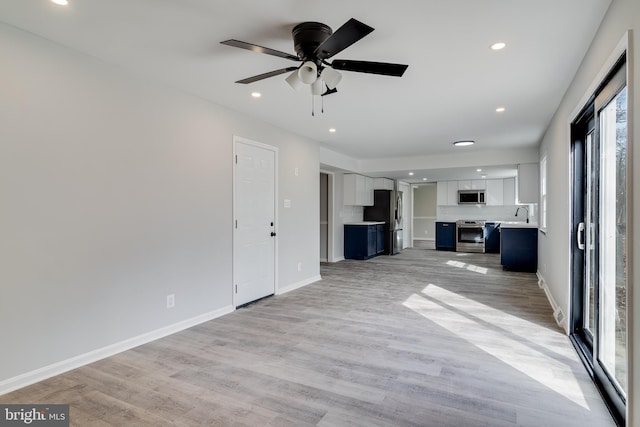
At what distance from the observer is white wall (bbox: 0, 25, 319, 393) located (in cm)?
242

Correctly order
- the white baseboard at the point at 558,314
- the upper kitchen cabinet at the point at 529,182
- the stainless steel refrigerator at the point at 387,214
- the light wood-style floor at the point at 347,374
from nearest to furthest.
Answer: the light wood-style floor at the point at 347,374 < the white baseboard at the point at 558,314 < the upper kitchen cabinet at the point at 529,182 < the stainless steel refrigerator at the point at 387,214

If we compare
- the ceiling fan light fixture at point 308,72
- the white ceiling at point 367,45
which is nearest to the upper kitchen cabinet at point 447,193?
the white ceiling at point 367,45

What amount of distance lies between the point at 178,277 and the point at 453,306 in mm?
3239

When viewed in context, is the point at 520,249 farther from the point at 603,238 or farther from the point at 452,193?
the point at 603,238

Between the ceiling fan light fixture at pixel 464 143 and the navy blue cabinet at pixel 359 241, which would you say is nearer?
the ceiling fan light fixture at pixel 464 143

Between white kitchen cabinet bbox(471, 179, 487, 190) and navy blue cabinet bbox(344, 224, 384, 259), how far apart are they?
384 centimetres

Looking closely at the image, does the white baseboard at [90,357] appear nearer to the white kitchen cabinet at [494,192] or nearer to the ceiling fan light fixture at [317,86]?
the ceiling fan light fixture at [317,86]

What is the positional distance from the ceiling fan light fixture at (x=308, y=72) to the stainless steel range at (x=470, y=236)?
8898 mm

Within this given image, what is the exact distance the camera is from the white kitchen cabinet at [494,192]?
407 inches

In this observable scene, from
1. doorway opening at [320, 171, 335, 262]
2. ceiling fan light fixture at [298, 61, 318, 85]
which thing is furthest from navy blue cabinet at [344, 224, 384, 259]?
ceiling fan light fixture at [298, 61, 318, 85]

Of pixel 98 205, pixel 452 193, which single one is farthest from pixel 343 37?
pixel 452 193

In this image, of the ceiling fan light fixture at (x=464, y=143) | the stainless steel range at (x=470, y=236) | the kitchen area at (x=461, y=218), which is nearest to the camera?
the ceiling fan light fixture at (x=464, y=143)

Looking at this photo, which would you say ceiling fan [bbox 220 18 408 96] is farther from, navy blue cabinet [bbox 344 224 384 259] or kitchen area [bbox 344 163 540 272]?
navy blue cabinet [bbox 344 224 384 259]

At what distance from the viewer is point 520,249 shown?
6.89m
